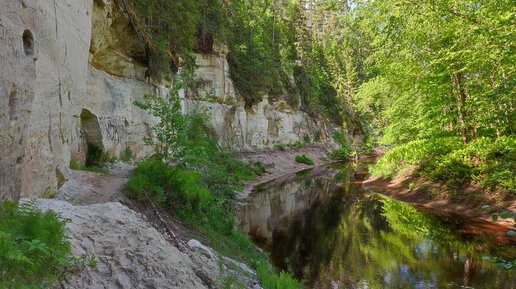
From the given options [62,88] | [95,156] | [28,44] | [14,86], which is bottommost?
[95,156]

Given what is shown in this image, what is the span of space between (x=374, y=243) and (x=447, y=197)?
6.39 m

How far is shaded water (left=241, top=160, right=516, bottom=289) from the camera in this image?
25.5ft

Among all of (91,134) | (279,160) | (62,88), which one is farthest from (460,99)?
(279,160)

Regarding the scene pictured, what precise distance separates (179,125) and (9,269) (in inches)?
258

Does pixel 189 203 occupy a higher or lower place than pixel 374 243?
higher

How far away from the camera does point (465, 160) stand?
1377 cm

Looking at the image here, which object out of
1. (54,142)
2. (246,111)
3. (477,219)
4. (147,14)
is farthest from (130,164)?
(246,111)

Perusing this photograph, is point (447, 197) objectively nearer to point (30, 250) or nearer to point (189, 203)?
point (189, 203)

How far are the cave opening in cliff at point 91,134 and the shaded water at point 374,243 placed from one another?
6.24 metres

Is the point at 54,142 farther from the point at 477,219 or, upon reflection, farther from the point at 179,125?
the point at 477,219

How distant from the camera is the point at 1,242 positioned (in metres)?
2.24

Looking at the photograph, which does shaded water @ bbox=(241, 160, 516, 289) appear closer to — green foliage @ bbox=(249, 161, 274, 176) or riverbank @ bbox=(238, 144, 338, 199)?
riverbank @ bbox=(238, 144, 338, 199)

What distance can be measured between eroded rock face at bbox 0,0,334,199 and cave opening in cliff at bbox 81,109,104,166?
0.03m

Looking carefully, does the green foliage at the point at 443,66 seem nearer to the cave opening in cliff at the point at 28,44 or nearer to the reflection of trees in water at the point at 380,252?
the reflection of trees in water at the point at 380,252
